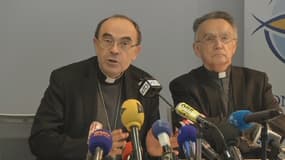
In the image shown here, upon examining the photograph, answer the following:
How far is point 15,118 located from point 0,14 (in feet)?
2.97

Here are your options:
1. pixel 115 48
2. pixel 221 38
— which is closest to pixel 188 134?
pixel 115 48

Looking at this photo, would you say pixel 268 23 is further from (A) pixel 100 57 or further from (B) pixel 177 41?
(A) pixel 100 57

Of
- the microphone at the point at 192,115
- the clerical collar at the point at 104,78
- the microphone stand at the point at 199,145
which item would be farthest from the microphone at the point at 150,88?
the clerical collar at the point at 104,78

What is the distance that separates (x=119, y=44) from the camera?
242 centimetres

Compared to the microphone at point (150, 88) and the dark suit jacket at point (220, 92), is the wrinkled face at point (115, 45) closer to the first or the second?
the dark suit jacket at point (220, 92)

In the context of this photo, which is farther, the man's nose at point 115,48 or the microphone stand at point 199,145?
the man's nose at point 115,48

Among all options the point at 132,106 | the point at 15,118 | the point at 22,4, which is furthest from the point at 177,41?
the point at 132,106

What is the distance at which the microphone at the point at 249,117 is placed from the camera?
4.18 ft

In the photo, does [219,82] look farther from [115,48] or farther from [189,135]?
[189,135]

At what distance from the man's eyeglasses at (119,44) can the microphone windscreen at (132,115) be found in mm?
903

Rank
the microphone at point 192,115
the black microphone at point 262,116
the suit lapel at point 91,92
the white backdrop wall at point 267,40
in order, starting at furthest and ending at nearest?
the white backdrop wall at point 267,40, the suit lapel at point 91,92, the microphone at point 192,115, the black microphone at point 262,116

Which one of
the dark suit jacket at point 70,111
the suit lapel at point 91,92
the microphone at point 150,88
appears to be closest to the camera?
the microphone at point 150,88

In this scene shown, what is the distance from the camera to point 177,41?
10.7ft

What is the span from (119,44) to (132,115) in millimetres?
983
